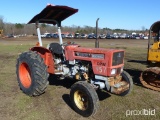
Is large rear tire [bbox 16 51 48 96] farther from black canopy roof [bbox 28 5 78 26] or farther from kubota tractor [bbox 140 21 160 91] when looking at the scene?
kubota tractor [bbox 140 21 160 91]

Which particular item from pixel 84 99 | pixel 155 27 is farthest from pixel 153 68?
pixel 84 99

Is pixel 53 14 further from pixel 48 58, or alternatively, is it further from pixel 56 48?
pixel 48 58

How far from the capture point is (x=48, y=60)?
22.5 feet

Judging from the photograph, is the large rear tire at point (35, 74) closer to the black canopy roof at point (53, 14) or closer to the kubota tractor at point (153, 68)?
the black canopy roof at point (53, 14)

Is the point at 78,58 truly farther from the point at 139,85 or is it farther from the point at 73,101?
the point at 139,85

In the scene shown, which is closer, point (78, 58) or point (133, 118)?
point (133, 118)

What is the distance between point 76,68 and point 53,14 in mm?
1868

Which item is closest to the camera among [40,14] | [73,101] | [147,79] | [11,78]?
[73,101]

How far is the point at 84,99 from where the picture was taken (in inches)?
216

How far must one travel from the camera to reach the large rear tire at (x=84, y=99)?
5.09 m

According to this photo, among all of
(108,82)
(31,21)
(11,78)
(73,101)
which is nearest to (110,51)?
(108,82)

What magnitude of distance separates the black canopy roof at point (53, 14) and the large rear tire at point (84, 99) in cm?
234

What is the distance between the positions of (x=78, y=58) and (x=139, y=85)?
3.02 metres

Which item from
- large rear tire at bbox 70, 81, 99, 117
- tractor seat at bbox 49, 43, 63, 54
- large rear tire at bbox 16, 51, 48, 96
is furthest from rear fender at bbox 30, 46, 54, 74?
large rear tire at bbox 70, 81, 99, 117
